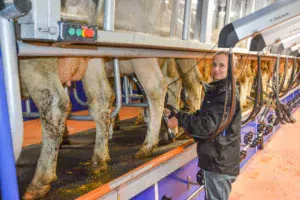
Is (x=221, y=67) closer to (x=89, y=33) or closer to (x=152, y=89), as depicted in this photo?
(x=152, y=89)

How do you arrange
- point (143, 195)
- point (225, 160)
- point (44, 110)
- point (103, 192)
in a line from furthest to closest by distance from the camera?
1. point (225, 160)
2. point (143, 195)
3. point (44, 110)
4. point (103, 192)

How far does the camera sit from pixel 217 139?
8.00 feet

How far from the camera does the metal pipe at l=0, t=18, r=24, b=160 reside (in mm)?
1134

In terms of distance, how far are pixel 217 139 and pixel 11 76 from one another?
1651mm

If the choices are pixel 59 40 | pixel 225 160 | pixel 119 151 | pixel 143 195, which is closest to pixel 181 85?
pixel 119 151

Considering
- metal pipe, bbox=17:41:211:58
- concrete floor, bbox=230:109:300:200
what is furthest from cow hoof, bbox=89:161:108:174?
concrete floor, bbox=230:109:300:200

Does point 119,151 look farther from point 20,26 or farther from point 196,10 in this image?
point 20,26

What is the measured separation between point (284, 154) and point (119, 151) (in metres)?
3.74

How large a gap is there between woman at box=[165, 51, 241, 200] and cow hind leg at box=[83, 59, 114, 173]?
2.02 ft

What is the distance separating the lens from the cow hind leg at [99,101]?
2635 mm

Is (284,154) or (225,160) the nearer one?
(225,160)

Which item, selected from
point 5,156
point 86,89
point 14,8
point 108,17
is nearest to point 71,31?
point 14,8

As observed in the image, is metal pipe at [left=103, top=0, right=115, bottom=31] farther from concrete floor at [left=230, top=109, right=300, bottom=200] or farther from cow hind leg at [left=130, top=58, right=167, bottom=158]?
concrete floor at [left=230, top=109, right=300, bottom=200]

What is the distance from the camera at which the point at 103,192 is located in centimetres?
181
